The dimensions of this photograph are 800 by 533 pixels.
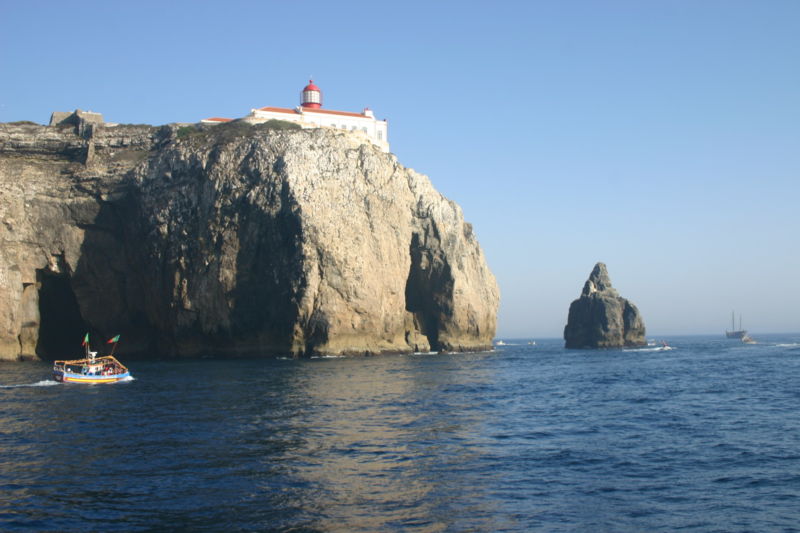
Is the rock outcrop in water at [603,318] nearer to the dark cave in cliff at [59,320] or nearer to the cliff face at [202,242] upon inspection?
the cliff face at [202,242]

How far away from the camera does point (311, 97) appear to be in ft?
333

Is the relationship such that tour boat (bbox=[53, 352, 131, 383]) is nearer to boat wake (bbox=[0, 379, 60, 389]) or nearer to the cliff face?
Answer: boat wake (bbox=[0, 379, 60, 389])

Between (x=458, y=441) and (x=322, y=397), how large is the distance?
1454 centimetres

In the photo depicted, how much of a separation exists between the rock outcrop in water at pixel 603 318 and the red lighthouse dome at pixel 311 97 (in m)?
59.7

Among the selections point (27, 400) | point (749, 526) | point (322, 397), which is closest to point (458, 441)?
point (749, 526)

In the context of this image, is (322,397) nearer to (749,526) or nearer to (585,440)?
(585,440)

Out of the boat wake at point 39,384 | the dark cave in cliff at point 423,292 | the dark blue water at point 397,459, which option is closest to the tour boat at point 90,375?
the boat wake at point 39,384

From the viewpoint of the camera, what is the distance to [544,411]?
1415 inches

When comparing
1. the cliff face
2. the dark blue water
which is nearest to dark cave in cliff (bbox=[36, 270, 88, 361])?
the cliff face

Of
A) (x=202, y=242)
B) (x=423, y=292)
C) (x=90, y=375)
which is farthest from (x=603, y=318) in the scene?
(x=90, y=375)

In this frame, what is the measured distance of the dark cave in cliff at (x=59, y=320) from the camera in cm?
8075

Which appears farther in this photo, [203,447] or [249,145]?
[249,145]

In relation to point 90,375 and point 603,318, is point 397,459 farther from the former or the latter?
point 603,318

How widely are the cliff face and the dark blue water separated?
30733 millimetres
